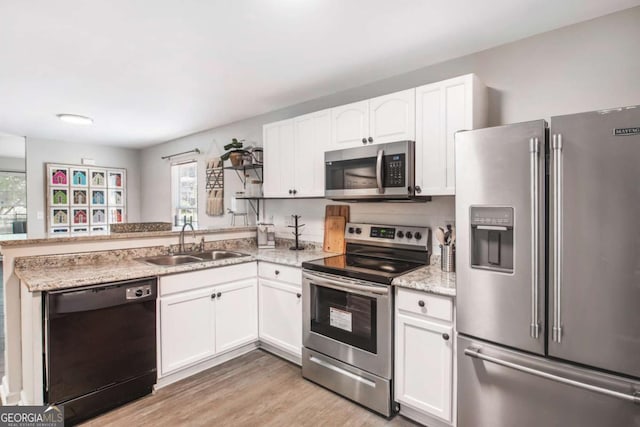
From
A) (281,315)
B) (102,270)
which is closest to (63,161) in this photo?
(102,270)

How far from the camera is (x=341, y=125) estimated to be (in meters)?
2.76

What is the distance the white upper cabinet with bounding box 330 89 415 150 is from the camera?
236 cm

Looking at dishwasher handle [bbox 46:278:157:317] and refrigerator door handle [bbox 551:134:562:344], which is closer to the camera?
refrigerator door handle [bbox 551:134:562:344]

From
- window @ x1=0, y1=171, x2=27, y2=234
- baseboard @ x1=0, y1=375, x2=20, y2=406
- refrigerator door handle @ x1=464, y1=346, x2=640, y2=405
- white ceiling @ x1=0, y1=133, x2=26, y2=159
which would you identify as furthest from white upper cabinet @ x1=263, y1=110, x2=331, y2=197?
window @ x1=0, y1=171, x2=27, y2=234

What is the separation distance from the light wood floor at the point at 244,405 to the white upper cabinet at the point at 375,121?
1.90 meters

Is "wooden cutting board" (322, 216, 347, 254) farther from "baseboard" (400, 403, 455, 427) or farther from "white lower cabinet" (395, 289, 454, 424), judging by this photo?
"baseboard" (400, 403, 455, 427)

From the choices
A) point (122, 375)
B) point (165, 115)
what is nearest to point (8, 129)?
point (165, 115)

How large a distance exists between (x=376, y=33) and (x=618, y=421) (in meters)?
2.34

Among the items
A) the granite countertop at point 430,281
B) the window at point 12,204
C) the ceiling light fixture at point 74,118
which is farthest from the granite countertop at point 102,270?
the window at point 12,204

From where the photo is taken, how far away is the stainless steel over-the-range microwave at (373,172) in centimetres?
231

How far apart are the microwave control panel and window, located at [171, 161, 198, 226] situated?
11.9 ft

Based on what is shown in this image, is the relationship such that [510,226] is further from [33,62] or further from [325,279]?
[33,62]

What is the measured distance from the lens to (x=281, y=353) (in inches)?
115

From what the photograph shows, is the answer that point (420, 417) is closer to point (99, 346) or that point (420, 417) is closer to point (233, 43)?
point (99, 346)
